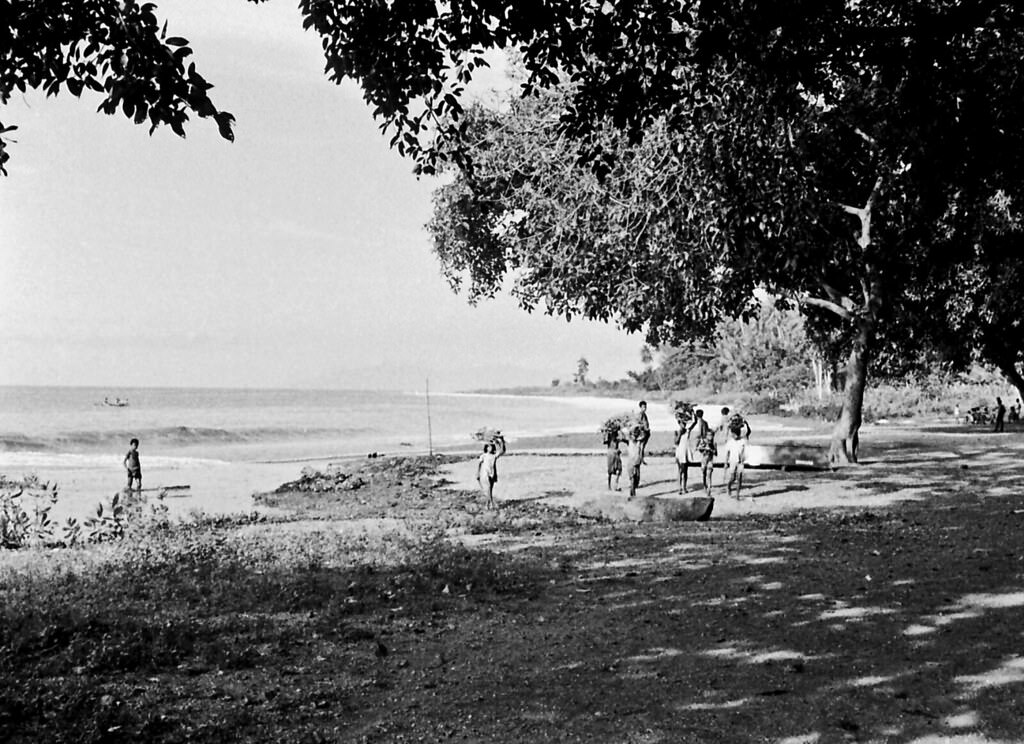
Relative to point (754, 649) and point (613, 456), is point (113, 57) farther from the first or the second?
point (613, 456)

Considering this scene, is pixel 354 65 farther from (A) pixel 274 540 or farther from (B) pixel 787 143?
(B) pixel 787 143

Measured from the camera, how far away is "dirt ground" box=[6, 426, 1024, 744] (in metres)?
5.45

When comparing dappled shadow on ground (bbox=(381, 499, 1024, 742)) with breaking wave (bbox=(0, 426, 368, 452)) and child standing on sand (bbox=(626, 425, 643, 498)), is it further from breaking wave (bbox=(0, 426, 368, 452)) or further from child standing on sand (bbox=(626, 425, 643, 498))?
breaking wave (bbox=(0, 426, 368, 452))

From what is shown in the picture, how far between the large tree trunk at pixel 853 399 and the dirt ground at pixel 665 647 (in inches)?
336

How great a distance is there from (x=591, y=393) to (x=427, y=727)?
18996 cm

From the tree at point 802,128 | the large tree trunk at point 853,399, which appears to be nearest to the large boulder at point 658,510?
the tree at point 802,128

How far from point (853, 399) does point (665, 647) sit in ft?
58.8

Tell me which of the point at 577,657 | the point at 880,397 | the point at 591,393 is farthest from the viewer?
the point at 591,393

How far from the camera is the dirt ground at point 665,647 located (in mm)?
5453

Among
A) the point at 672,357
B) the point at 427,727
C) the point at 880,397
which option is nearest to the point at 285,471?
the point at 427,727

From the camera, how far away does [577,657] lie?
6969 mm

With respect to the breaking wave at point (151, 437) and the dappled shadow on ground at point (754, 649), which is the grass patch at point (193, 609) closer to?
the dappled shadow on ground at point (754, 649)

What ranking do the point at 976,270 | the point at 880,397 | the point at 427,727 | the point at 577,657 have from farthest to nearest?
the point at 880,397 → the point at 976,270 → the point at 577,657 → the point at 427,727

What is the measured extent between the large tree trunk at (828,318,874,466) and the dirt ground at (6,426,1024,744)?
8.54 meters
